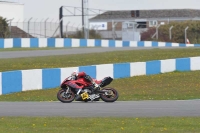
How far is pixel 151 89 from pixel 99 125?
8.92m

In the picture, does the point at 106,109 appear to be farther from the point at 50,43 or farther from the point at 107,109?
the point at 50,43

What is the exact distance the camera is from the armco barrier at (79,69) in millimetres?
18188

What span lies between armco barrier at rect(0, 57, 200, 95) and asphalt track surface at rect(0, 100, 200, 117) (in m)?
3.51

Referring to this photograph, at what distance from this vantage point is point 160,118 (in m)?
11.1

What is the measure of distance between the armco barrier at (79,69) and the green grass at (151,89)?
0.35m

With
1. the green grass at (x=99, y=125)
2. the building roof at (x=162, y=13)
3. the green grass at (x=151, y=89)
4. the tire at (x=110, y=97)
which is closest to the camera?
the green grass at (x=99, y=125)

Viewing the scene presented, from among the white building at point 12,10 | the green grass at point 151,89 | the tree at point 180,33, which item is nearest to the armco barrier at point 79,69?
the green grass at point 151,89

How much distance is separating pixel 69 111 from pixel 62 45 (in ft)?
93.7

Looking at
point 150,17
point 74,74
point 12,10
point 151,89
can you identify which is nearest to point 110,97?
point 74,74

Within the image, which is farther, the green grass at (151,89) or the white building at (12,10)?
the white building at (12,10)

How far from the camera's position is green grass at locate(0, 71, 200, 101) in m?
16.7

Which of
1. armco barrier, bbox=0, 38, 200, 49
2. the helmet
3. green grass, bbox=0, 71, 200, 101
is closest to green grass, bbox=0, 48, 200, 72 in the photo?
green grass, bbox=0, 71, 200, 101

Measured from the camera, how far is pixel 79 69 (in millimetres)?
20219

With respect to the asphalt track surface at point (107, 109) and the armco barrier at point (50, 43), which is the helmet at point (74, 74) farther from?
the armco barrier at point (50, 43)
